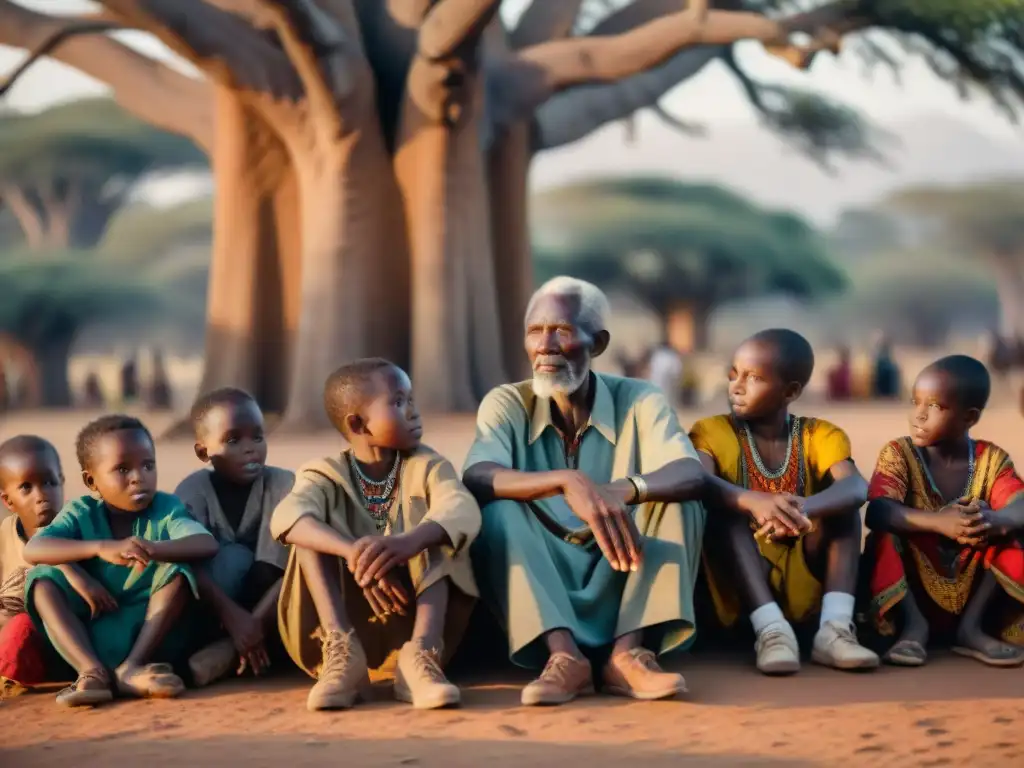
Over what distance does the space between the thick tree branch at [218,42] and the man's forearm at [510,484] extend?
873 cm

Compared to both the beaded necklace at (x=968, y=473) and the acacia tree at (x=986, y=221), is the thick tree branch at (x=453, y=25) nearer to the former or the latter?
the beaded necklace at (x=968, y=473)

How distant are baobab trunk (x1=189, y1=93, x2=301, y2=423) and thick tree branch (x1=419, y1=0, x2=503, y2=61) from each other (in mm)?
2680

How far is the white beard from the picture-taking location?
15.6ft

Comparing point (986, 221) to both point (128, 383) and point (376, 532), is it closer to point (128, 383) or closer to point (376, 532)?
point (128, 383)

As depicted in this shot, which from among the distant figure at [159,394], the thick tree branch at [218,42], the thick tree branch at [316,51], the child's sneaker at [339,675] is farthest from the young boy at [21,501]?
the distant figure at [159,394]

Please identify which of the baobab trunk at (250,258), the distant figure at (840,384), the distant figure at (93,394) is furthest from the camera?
the distant figure at (93,394)

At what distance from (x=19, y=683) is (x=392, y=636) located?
3.81 feet

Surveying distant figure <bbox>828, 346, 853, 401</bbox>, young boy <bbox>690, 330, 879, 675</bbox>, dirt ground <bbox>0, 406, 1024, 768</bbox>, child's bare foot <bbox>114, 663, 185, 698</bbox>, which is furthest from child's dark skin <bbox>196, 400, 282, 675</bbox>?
distant figure <bbox>828, 346, 853, 401</bbox>

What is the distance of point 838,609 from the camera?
4.74 meters

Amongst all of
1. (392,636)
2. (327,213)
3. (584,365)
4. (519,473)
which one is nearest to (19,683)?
(392,636)

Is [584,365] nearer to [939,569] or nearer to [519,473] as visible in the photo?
A: [519,473]

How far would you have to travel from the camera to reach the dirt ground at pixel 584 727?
376cm

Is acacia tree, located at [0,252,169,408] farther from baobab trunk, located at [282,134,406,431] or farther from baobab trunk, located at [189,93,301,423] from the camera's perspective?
baobab trunk, located at [282,134,406,431]

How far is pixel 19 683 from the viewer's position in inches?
183
